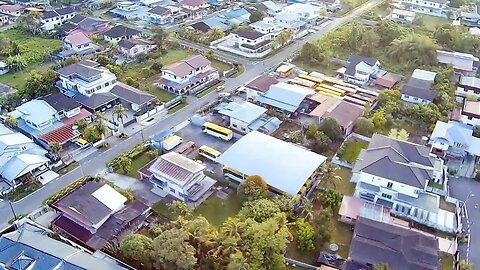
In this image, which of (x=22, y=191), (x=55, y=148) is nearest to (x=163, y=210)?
(x=22, y=191)

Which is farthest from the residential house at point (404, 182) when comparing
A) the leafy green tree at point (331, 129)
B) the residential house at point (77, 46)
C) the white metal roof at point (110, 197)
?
the residential house at point (77, 46)

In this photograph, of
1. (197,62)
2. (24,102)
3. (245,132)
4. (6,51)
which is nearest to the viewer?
(245,132)

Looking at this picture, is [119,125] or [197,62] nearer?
[119,125]

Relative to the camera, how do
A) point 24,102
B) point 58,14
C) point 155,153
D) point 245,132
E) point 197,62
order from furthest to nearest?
point 58,14, point 197,62, point 24,102, point 245,132, point 155,153

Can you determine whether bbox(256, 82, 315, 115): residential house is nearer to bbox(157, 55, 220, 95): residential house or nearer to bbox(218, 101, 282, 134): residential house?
bbox(218, 101, 282, 134): residential house

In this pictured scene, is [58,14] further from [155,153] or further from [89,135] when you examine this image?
[155,153]

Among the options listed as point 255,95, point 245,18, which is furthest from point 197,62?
point 245,18

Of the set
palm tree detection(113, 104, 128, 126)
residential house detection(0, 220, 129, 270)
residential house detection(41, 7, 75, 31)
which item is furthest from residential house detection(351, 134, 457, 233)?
residential house detection(41, 7, 75, 31)
